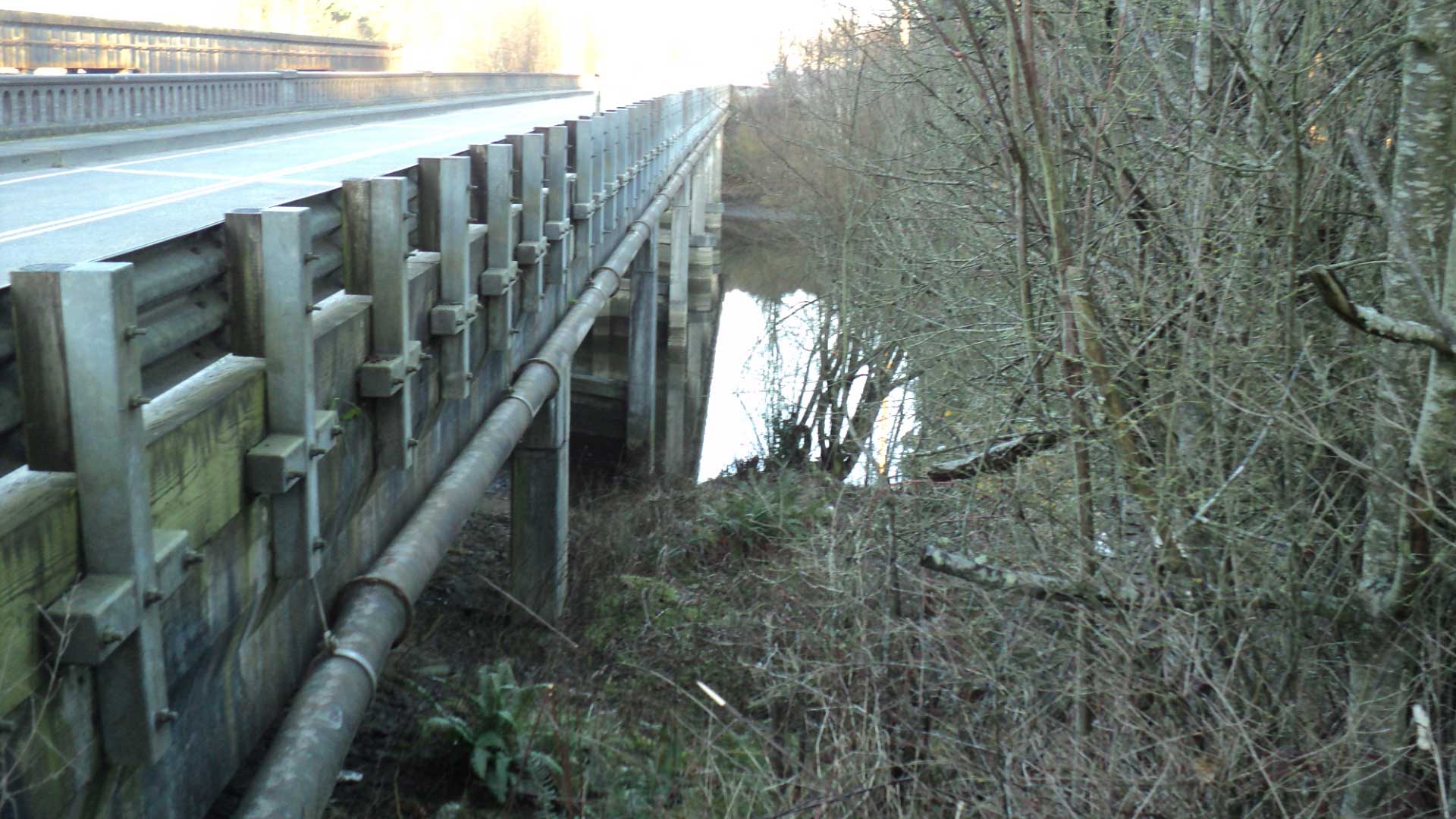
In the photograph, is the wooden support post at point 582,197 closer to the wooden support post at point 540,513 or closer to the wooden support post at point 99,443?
the wooden support post at point 540,513

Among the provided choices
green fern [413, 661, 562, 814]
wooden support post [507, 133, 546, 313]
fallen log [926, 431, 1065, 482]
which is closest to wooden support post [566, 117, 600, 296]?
wooden support post [507, 133, 546, 313]

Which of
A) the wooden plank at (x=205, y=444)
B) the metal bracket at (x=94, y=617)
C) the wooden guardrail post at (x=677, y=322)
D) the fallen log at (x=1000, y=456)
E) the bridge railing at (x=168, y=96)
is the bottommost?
the wooden guardrail post at (x=677, y=322)

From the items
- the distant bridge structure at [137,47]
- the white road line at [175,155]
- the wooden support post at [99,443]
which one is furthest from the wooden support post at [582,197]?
the distant bridge structure at [137,47]

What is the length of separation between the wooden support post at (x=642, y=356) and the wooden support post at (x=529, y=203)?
15.2 meters

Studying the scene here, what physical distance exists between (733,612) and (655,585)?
1493 mm

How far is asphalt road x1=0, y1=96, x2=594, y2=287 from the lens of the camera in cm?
812

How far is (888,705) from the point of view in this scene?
20.0 feet

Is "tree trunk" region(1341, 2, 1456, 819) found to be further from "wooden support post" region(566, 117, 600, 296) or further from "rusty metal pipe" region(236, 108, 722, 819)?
"wooden support post" region(566, 117, 600, 296)

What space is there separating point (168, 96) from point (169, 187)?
31.0 ft

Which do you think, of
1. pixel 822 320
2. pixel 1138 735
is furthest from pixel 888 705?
pixel 822 320

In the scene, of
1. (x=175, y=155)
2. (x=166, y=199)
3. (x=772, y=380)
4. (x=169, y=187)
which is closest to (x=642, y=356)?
(x=772, y=380)

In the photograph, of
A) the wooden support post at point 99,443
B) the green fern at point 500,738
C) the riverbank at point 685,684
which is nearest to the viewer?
the wooden support post at point 99,443

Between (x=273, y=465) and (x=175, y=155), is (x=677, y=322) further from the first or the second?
(x=273, y=465)

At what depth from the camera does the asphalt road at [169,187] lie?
8.12 meters
